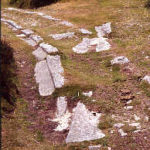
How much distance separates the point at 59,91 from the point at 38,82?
1.90 m

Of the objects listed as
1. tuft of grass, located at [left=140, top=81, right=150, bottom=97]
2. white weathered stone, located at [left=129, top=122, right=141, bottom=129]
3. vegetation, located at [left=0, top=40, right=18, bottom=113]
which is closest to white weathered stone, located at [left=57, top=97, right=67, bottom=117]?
vegetation, located at [left=0, top=40, right=18, bottom=113]

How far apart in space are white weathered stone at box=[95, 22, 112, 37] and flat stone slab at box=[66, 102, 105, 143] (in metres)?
10.8

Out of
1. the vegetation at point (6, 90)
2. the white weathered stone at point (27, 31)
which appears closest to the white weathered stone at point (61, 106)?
the vegetation at point (6, 90)

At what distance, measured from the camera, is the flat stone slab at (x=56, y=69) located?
14.9 m

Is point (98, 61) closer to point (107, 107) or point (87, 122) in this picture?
point (107, 107)

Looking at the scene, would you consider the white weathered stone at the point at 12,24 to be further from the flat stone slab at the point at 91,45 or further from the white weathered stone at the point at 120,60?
the white weathered stone at the point at 120,60

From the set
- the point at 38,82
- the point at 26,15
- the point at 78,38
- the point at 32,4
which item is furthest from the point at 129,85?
the point at 32,4

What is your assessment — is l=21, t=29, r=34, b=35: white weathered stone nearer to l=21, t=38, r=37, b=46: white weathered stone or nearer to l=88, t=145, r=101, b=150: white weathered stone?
l=21, t=38, r=37, b=46: white weathered stone

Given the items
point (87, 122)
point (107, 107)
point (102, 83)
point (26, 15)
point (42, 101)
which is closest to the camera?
point (87, 122)

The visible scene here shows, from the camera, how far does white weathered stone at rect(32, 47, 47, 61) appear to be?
1870 cm

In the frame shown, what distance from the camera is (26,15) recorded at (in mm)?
31188

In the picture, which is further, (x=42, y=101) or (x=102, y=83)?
(x=102, y=83)

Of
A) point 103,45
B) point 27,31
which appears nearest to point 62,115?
point 103,45

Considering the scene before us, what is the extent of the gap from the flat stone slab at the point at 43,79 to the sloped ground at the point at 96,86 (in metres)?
0.35
